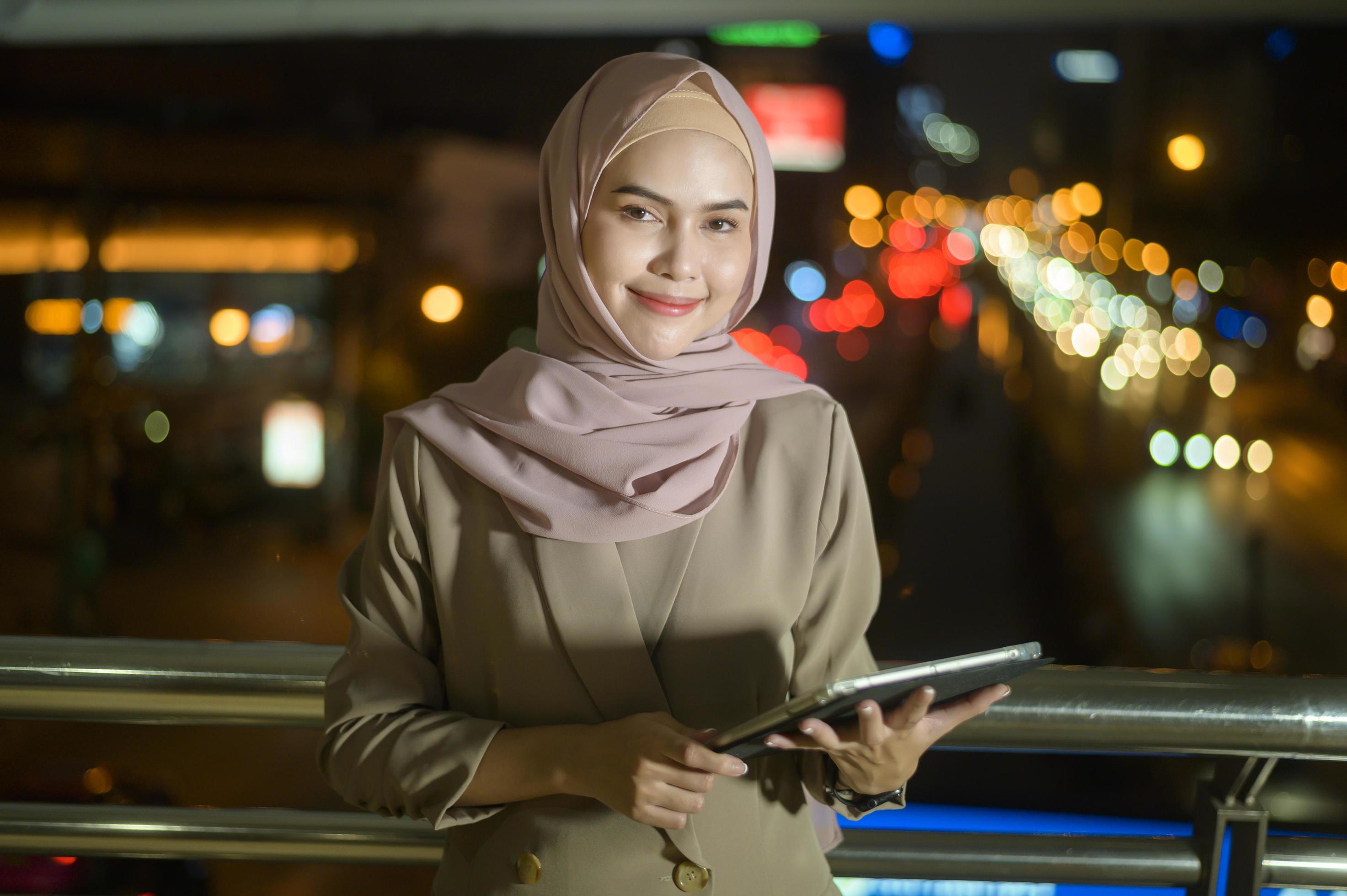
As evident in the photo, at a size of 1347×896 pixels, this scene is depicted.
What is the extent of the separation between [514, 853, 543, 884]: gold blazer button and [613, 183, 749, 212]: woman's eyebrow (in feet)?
1.96

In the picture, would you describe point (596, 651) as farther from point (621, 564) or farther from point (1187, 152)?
point (1187, 152)

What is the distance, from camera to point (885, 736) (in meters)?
0.70

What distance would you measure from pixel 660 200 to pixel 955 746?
2.38 feet

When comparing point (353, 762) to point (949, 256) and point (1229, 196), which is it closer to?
point (949, 256)

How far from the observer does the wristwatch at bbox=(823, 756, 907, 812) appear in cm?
82

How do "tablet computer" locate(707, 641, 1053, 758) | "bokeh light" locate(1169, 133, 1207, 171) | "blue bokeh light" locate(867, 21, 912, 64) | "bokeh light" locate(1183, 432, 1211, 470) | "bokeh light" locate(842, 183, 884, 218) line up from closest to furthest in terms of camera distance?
"tablet computer" locate(707, 641, 1053, 758)
"blue bokeh light" locate(867, 21, 912, 64)
"bokeh light" locate(842, 183, 884, 218)
"bokeh light" locate(1169, 133, 1207, 171)
"bokeh light" locate(1183, 432, 1211, 470)

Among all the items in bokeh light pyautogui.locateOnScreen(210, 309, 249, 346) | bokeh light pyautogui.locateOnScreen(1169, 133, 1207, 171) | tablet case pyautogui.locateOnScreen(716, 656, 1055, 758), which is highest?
bokeh light pyautogui.locateOnScreen(1169, 133, 1207, 171)

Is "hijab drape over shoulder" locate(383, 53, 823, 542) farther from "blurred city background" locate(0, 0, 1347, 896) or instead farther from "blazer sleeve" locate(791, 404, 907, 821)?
"blurred city background" locate(0, 0, 1347, 896)

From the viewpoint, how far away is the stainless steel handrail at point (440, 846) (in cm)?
116

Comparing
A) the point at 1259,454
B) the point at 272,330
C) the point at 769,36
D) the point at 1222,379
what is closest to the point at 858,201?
the point at 769,36

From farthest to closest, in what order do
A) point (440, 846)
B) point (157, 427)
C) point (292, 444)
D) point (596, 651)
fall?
point (157, 427) → point (292, 444) → point (440, 846) → point (596, 651)

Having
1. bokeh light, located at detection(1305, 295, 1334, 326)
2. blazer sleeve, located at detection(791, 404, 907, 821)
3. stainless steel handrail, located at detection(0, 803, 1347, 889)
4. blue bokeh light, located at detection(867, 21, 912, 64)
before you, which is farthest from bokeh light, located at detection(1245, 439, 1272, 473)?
blazer sleeve, located at detection(791, 404, 907, 821)

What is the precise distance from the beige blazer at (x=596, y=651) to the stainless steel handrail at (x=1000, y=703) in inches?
12.3

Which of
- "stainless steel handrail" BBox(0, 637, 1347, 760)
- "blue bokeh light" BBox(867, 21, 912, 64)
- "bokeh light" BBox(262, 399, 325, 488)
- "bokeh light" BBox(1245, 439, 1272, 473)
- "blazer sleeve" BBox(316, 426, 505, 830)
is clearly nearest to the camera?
"blazer sleeve" BBox(316, 426, 505, 830)
